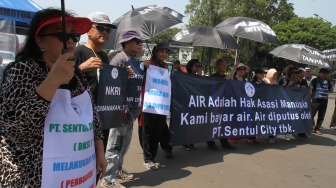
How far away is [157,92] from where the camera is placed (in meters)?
4.43

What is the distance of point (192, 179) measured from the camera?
4289mm

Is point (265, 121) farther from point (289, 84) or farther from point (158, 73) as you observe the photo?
point (158, 73)

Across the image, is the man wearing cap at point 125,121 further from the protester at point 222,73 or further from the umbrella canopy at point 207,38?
the umbrella canopy at point 207,38

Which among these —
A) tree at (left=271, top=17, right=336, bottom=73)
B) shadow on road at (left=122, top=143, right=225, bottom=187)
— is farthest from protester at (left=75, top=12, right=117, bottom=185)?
tree at (left=271, top=17, right=336, bottom=73)

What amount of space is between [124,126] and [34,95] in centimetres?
247

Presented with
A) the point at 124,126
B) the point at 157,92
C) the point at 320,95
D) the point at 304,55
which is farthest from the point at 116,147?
the point at 320,95

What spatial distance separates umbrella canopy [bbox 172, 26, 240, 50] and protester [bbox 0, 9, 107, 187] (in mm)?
4720

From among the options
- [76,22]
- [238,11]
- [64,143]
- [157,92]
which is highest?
[238,11]

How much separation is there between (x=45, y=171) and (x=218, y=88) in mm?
4499

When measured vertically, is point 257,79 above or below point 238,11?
below

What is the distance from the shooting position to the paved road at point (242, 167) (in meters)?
4.26

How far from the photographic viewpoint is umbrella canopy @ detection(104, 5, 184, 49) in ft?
15.2

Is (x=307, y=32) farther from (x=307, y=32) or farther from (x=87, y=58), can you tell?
(x=87, y=58)

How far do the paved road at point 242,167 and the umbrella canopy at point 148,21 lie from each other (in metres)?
2.12
